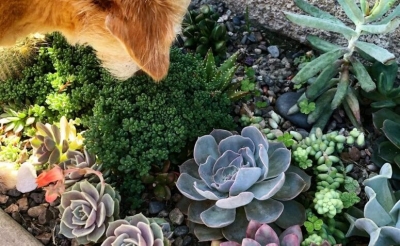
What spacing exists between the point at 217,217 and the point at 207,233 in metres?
0.09

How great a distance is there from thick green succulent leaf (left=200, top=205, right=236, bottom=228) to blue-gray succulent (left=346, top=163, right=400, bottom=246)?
0.40 meters

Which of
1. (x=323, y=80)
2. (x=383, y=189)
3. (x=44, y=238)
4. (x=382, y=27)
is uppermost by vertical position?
(x=382, y=27)

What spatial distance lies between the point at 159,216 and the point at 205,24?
86 centimetres

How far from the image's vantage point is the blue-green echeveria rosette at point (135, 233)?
1458 millimetres

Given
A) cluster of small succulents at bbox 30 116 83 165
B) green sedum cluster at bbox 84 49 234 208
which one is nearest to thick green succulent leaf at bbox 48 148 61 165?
cluster of small succulents at bbox 30 116 83 165

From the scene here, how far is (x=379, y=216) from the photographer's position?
1.53 metres

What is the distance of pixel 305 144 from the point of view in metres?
1.74

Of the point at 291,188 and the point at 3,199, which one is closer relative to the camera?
the point at 291,188

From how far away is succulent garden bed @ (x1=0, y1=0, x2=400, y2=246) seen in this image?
1.53 metres

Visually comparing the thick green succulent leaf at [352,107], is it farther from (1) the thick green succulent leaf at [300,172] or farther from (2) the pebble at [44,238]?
(2) the pebble at [44,238]

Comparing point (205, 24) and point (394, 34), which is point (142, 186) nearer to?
point (205, 24)

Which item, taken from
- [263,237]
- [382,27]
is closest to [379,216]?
[263,237]

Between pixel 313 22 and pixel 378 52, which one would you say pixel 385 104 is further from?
pixel 313 22

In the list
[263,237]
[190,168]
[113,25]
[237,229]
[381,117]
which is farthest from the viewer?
[381,117]
